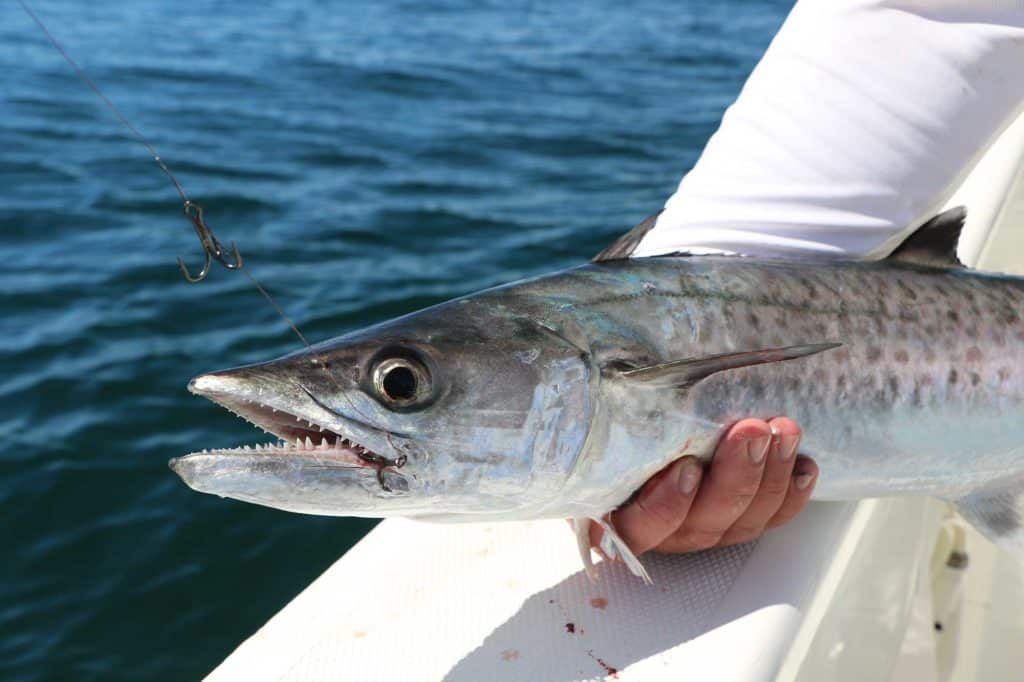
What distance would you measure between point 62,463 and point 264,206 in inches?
141

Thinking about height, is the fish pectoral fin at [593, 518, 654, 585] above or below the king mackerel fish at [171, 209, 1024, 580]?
below

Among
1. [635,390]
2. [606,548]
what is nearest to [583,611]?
[606,548]

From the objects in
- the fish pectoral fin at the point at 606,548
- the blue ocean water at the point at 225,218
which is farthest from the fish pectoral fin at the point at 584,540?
the blue ocean water at the point at 225,218

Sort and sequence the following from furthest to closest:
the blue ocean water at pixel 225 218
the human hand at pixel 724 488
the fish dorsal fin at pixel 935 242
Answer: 1. the blue ocean water at pixel 225 218
2. the fish dorsal fin at pixel 935 242
3. the human hand at pixel 724 488

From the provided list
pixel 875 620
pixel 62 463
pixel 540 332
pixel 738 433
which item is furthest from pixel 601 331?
pixel 62 463

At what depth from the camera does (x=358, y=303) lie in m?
6.11

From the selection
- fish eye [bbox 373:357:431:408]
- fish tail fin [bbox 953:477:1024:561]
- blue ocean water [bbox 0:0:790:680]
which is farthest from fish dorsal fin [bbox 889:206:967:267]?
blue ocean water [bbox 0:0:790:680]

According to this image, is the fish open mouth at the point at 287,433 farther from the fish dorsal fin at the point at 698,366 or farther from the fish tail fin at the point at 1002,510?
the fish tail fin at the point at 1002,510

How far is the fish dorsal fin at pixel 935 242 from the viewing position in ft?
6.98

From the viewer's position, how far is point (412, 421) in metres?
1.68

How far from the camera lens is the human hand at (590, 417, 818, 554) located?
181 centimetres

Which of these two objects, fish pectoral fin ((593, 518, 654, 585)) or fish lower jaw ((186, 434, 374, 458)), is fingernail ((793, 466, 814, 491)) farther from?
fish lower jaw ((186, 434, 374, 458))

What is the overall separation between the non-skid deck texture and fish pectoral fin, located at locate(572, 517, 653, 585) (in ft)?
0.15

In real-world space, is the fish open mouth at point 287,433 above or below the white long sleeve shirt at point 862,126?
below
